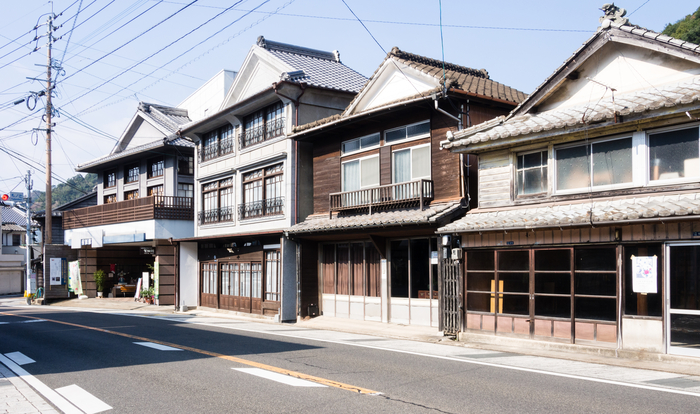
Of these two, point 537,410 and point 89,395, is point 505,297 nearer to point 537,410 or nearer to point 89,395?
point 537,410

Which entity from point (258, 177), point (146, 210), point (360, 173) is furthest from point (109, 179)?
point (360, 173)

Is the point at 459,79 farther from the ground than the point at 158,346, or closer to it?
farther from the ground

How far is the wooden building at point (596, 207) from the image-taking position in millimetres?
11938

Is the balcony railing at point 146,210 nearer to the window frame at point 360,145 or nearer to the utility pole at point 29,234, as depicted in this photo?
the utility pole at point 29,234

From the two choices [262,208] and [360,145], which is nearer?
[360,145]

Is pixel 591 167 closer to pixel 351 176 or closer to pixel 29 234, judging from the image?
pixel 351 176

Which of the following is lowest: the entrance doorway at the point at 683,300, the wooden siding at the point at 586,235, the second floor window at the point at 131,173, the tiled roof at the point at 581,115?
the entrance doorway at the point at 683,300

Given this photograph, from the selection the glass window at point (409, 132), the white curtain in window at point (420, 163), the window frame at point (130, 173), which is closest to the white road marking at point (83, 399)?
the white curtain in window at point (420, 163)

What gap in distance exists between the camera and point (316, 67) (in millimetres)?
26500

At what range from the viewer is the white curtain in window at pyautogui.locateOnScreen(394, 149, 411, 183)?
19188 millimetres

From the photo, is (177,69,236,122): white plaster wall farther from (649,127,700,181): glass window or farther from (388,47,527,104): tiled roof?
(649,127,700,181): glass window

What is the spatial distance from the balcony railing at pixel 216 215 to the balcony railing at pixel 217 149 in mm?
2812

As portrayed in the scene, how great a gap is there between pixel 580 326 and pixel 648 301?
174 cm

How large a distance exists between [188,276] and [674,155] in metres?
24.2
